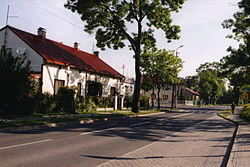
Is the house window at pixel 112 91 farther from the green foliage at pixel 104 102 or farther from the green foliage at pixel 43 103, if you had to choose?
the green foliage at pixel 43 103

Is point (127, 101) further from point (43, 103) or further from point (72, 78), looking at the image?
point (43, 103)

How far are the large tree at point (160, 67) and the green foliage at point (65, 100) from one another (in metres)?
17.7

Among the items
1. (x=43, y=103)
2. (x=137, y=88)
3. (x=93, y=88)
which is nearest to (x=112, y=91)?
(x=93, y=88)

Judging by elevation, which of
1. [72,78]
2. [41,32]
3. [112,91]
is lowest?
[112,91]

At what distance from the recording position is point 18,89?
1345 centimetres

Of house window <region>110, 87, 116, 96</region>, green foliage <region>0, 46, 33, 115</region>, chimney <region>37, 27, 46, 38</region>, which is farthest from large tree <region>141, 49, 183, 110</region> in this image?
green foliage <region>0, 46, 33, 115</region>

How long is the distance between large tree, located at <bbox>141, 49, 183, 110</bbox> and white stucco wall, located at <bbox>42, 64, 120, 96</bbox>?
19.5 ft

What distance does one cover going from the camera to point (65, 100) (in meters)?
19.2

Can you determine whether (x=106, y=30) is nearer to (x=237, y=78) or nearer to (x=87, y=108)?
(x=87, y=108)

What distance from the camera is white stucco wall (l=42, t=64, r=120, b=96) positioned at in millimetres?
19422

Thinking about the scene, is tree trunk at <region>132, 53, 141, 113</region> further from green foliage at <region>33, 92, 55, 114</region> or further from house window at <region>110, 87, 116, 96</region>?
green foliage at <region>33, 92, 55, 114</region>

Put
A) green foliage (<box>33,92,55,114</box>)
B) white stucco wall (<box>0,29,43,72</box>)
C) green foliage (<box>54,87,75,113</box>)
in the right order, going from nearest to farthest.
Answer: green foliage (<box>33,92,55,114</box>) → green foliage (<box>54,87,75,113</box>) → white stucco wall (<box>0,29,43,72</box>)

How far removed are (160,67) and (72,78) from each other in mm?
15786

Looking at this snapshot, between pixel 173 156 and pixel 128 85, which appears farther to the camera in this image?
pixel 128 85
